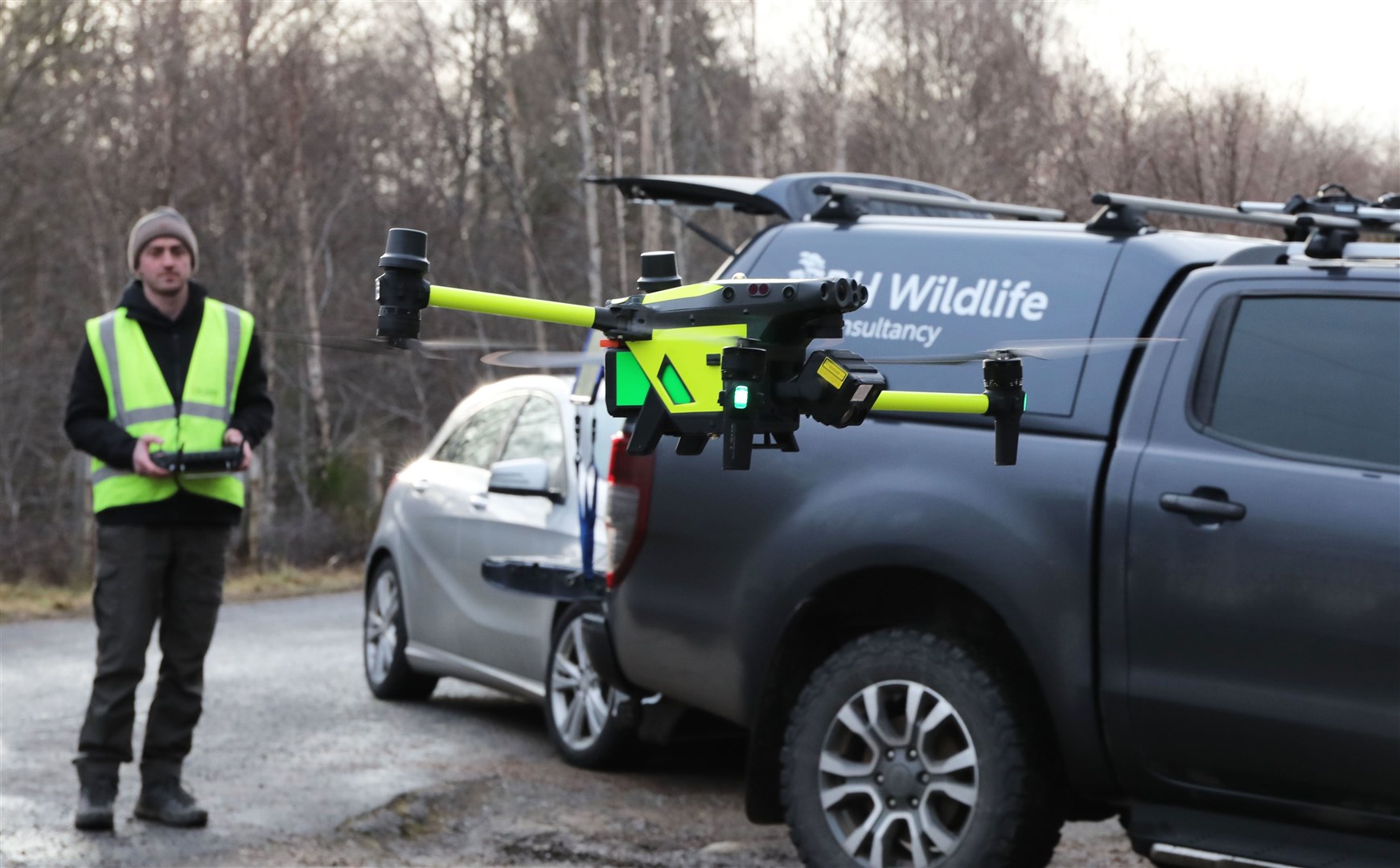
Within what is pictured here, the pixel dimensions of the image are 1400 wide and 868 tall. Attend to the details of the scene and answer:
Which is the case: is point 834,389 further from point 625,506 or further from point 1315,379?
point 625,506

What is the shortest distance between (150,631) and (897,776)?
9.81 feet

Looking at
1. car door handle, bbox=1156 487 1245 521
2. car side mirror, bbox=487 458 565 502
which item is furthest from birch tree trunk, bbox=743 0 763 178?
car door handle, bbox=1156 487 1245 521

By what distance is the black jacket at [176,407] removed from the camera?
642 cm

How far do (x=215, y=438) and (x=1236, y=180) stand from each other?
20.7ft

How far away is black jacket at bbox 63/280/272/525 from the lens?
642cm

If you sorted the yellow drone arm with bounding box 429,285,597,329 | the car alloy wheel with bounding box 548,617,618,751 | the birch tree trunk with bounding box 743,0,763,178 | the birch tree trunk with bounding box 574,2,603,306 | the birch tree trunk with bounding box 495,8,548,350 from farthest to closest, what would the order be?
1. the birch tree trunk with bounding box 743,0,763,178
2. the birch tree trunk with bounding box 495,8,548,350
3. the birch tree trunk with bounding box 574,2,603,306
4. the car alloy wheel with bounding box 548,617,618,751
5. the yellow drone arm with bounding box 429,285,597,329

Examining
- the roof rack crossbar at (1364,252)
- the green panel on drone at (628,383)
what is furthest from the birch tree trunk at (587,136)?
the green panel on drone at (628,383)

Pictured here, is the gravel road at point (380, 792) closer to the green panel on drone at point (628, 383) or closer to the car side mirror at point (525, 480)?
the car side mirror at point (525, 480)

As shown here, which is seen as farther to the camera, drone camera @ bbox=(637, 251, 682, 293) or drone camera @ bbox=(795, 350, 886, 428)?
drone camera @ bbox=(637, 251, 682, 293)

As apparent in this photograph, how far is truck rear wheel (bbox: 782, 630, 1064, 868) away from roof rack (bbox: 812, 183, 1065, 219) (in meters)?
1.51

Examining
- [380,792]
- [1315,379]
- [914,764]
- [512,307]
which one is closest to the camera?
[512,307]

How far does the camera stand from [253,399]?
272 inches

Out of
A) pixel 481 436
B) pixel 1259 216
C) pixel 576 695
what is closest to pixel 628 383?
pixel 1259 216

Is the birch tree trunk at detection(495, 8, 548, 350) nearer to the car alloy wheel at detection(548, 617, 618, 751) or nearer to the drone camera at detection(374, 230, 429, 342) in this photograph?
the car alloy wheel at detection(548, 617, 618, 751)
